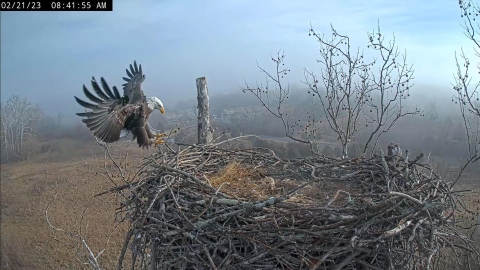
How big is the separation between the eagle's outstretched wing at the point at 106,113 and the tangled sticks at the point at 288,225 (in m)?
1.72

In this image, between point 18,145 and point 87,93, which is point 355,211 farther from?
point 18,145

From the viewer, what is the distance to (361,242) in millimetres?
2328

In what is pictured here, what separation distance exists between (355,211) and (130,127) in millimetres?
3368

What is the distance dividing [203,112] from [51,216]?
8.48m

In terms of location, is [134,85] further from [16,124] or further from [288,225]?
[16,124]

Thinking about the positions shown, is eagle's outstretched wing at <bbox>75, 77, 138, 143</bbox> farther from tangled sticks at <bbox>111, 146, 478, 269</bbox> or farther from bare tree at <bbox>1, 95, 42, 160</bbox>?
bare tree at <bbox>1, 95, 42, 160</bbox>

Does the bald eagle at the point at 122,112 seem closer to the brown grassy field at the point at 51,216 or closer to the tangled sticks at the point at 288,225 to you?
the tangled sticks at the point at 288,225

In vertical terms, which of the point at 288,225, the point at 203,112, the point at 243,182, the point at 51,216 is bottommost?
the point at 51,216

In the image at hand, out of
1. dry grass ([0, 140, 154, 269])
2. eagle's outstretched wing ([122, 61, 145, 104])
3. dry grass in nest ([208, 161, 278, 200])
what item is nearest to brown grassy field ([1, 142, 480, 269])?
dry grass ([0, 140, 154, 269])

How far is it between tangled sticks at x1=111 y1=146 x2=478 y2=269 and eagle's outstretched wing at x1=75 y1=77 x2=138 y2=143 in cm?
172

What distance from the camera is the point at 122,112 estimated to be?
15.4ft

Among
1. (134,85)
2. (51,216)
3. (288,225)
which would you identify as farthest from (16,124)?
(288,225)

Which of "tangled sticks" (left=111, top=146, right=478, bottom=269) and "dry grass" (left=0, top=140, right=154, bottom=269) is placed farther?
"dry grass" (left=0, top=140, right=154, bottom=269)

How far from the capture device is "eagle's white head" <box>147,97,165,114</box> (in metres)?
5.02
